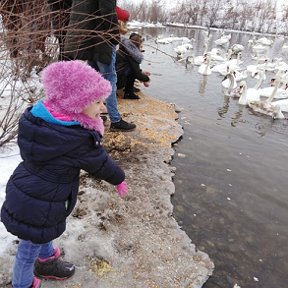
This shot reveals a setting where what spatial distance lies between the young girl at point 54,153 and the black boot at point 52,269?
0.96ft

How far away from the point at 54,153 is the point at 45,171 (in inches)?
5.1

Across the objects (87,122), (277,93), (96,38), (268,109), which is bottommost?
(277,93)

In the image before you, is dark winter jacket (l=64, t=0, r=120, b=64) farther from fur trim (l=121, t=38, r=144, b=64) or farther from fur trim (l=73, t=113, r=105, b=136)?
fur trim (l=73, t=113, r=105, b=136)

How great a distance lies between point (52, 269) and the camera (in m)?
2.23

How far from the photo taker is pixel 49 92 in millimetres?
1779

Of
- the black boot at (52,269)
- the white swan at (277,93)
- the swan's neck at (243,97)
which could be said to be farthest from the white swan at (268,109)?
the black boot at (52,269)

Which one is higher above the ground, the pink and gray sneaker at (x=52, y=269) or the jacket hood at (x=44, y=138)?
the jacket hood at (x=44, y=138)

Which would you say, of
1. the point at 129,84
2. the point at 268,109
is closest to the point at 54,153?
the point at 129,84

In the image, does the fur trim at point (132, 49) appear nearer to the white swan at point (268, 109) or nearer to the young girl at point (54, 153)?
the white swan at point (268, 109)

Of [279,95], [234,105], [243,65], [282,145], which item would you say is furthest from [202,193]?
[243,65]

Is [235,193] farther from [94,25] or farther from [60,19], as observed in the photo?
[60,19]

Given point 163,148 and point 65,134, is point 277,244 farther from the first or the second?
point 65,134

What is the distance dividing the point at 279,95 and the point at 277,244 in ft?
25.4

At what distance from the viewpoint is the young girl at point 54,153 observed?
1744mm
